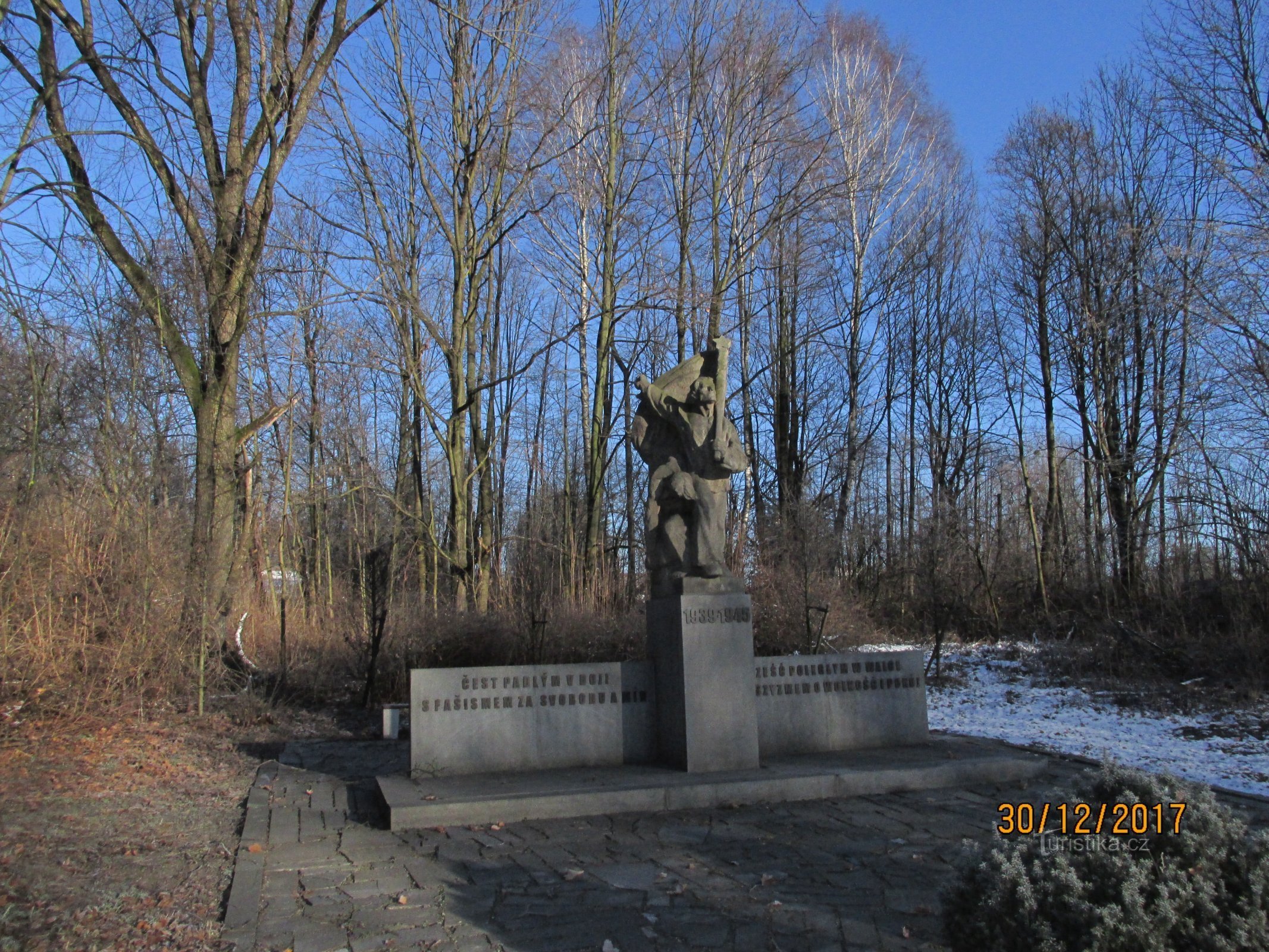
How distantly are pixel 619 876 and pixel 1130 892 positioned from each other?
2.95 metres

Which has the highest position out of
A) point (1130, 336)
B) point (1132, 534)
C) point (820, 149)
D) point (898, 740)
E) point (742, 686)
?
point (820, 149)

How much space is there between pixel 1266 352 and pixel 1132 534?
5379 millimetres

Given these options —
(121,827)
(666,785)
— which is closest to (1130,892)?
(666,785)

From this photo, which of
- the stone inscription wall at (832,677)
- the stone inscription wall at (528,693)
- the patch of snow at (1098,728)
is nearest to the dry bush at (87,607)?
the stone inscription wall at (528,693)

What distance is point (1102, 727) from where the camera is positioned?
11117 millimetres

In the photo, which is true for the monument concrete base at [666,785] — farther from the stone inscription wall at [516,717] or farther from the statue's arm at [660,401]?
the statue's arm at [660,401]

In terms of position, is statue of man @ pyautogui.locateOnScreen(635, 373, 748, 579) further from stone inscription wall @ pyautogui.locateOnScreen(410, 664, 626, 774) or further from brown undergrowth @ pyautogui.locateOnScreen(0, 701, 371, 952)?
brown undergrowth @ pyautogui.locateOnScreen(0, 701, 371, 952)

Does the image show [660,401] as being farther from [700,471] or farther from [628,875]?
[628,875]

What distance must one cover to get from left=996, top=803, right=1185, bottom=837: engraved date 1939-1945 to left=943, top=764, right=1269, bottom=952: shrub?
2 centimetres

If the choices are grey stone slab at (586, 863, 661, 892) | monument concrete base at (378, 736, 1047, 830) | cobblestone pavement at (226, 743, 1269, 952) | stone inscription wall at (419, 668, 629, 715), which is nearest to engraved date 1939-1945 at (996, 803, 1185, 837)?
cobblestone pavement at (226, 743, 1269, 952)

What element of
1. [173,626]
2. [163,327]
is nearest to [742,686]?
[173,626]

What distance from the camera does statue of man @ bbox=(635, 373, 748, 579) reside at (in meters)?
8.16

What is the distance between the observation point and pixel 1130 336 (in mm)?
21578

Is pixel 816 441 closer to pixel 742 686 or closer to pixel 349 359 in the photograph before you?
pixel 349 359
